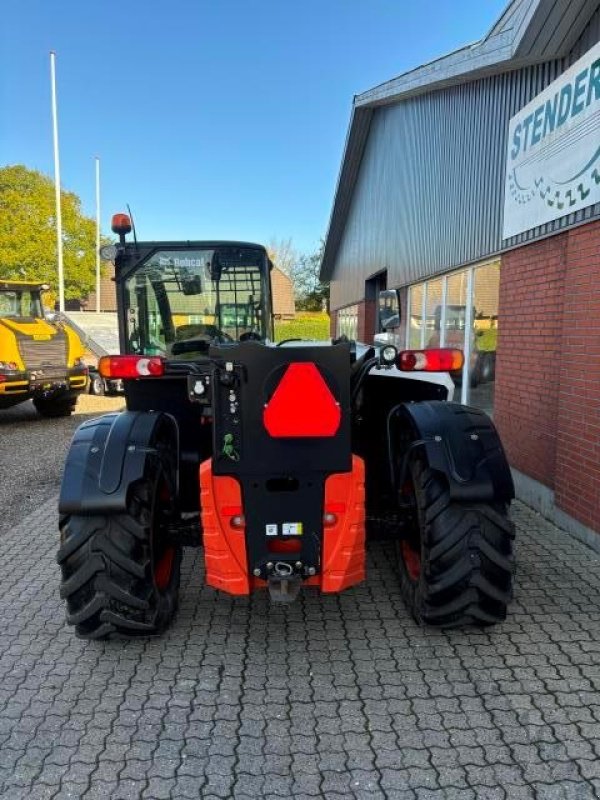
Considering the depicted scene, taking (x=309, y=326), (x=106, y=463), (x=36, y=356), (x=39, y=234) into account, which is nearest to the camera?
(x=106, y=463)

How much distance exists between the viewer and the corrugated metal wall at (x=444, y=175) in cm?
683

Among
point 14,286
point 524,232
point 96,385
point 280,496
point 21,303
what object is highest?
point 524,232

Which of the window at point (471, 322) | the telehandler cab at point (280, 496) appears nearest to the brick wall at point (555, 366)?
the window at point (471, 322)

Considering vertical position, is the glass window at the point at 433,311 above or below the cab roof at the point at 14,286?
below

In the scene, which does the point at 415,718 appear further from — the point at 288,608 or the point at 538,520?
the point at 538,520

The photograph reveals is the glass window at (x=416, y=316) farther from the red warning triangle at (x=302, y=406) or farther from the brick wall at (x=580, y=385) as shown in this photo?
the red warning triangle at (x=302, y=406)

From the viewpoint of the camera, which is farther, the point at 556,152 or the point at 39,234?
the point at 39,234

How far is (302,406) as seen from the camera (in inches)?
115

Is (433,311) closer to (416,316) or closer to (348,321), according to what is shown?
(416,316)

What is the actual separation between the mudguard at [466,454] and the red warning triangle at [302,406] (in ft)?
2.23

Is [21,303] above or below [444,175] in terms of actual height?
below

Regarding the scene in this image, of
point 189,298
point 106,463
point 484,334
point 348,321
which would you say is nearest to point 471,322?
point 484,334

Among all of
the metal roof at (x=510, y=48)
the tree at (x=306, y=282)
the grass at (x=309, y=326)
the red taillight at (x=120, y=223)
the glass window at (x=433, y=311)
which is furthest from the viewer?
the tree at (x=306, y=282)

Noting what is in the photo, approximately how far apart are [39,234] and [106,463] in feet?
124
